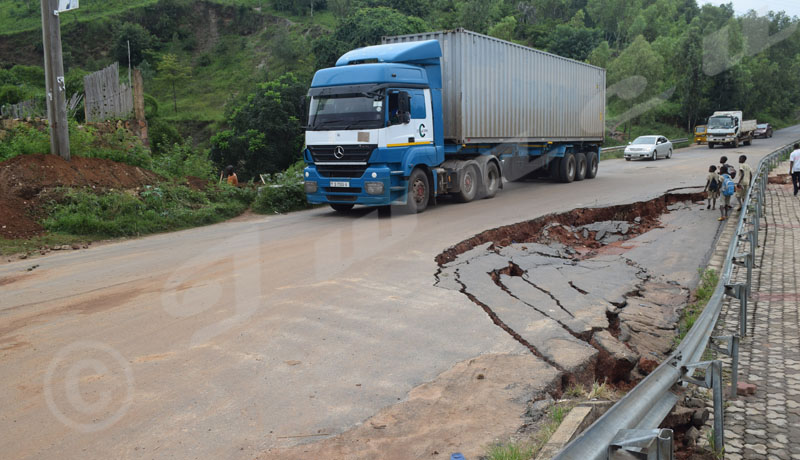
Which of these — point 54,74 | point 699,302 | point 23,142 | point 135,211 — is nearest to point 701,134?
point 699,302

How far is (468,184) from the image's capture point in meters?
15.6

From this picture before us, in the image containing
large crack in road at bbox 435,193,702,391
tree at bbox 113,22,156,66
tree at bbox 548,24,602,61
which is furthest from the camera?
tree at bbox 113,22,156,66

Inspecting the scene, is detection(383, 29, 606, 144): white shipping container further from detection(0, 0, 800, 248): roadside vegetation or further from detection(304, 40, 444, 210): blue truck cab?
detection(0, 0, 800, 248): roadside vegetation

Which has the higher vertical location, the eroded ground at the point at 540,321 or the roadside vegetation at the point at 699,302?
the eroded ground at the point at 540,321

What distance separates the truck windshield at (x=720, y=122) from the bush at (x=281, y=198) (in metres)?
37.0

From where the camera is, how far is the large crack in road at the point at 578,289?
5.30 m

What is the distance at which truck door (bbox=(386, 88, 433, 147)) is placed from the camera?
41.9 ft

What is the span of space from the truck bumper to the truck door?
0.72 metres

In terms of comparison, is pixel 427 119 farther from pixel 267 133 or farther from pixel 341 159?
pixel 267 133

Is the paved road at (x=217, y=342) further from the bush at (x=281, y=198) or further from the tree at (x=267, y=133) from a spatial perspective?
the tree at (x=267, y=133)

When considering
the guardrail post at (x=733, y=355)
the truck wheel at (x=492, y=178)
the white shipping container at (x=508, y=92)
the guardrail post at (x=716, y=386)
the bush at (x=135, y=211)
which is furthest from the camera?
the truck wheel at (x=492, y=178)

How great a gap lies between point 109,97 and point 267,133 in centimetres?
2192

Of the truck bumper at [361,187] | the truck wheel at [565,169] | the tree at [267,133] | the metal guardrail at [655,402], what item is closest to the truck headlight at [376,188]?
the truck bumper at [361,187]

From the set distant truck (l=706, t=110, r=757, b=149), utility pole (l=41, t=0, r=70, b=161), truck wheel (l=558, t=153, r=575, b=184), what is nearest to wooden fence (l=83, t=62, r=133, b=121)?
utility pole (l=41, t=0, r=70, b=161)
